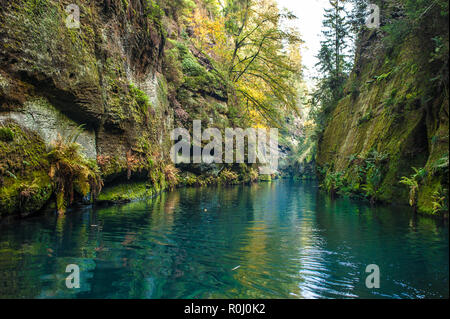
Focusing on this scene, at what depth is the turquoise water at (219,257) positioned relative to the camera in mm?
3057

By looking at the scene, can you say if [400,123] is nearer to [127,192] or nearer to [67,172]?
[127,192]

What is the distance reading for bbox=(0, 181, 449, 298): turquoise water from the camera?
3057 millimetres

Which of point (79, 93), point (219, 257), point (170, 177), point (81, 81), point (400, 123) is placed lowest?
point (219, 257)

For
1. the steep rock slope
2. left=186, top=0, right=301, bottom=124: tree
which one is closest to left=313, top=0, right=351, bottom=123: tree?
left=186, top=0, right=301, bottom=124: tree

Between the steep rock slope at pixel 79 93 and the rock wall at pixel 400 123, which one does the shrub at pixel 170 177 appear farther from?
the rock wall at pixel 400 123

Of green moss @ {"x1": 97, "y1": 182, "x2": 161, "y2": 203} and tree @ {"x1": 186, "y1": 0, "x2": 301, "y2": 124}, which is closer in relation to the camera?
green moss @ {"x1": 97, "y1": 182, "x2": 161, "y2": 203}

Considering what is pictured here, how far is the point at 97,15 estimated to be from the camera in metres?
10.1

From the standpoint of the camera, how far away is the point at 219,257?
4.31m

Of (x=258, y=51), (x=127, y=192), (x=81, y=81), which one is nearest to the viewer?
(x=81, y=81)

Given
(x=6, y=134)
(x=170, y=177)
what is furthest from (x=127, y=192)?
(x=170, y=177)

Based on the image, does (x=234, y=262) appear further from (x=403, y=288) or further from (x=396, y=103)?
(x=396, y=103)

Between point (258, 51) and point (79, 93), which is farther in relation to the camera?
point (258, 51)

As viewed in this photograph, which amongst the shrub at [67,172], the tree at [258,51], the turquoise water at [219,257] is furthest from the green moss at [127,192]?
the tree at [258,51]

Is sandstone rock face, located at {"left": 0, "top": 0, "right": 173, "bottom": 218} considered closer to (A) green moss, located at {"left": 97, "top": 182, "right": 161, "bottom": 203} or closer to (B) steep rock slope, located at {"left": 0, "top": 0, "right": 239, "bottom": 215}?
(B) steep rock slope, located at {"left": 0, "top": 0, "right": 239, "bottom": 215}
